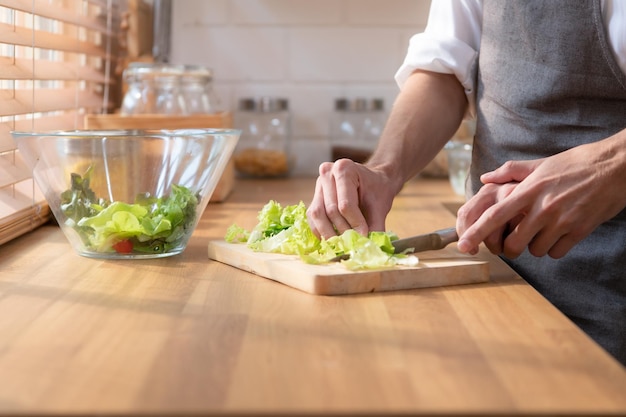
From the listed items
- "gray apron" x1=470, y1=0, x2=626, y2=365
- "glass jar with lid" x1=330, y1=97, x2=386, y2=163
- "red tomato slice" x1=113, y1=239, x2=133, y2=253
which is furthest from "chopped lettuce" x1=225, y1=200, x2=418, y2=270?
"glass jar with lid" x1=330, y1=97, x2=386, y2=163

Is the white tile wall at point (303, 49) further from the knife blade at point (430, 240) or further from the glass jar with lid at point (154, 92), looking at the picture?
the knife blade at point (430, 240)

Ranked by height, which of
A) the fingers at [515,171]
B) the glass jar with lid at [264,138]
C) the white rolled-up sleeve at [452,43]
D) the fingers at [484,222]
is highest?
the white rolled-up sleeve at [452,43]

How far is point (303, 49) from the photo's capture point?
2.54 meters

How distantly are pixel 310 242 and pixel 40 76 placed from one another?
626 mm

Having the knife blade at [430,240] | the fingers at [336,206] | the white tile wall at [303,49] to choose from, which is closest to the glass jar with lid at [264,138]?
the white tile wall at [303,49]

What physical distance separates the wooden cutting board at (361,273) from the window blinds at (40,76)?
0.42m

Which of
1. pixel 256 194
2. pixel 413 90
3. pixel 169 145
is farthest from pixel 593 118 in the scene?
pixel 256 194

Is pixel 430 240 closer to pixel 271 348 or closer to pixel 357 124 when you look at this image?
pixel 271 348

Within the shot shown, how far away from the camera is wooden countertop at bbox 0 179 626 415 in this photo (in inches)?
26.6

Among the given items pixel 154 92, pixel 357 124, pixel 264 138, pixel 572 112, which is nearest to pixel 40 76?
pixel 154 92

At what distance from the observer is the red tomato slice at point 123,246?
1243mm

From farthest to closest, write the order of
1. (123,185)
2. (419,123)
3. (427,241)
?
(419,123) < (123,185) < (427,241)

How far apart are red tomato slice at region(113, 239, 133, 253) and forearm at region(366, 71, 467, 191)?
395 mm

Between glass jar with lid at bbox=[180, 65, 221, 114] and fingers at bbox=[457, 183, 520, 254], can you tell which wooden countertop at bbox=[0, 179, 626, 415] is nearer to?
fingers at bbox=[457, 183, 520, 254]
